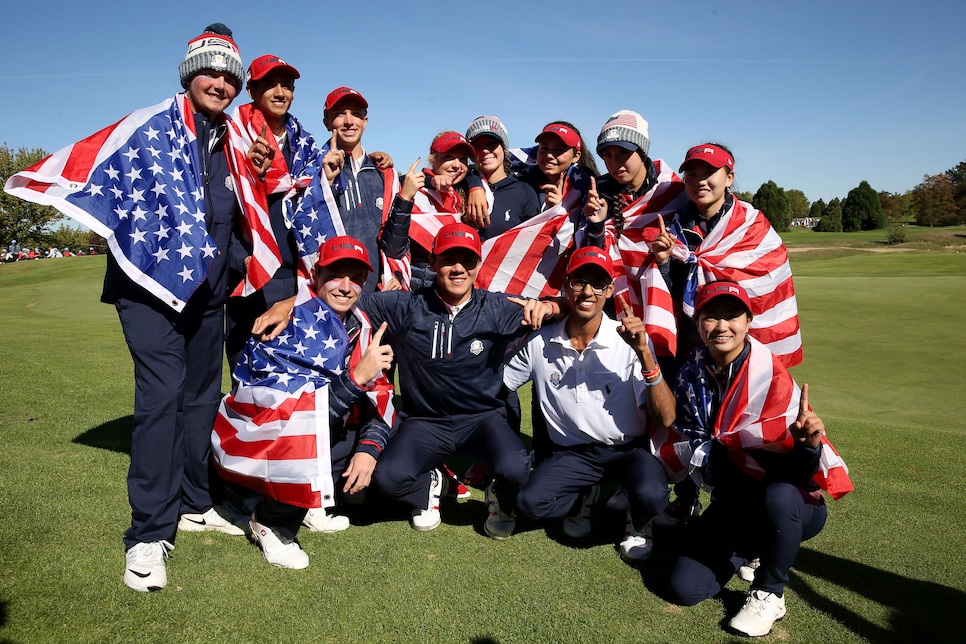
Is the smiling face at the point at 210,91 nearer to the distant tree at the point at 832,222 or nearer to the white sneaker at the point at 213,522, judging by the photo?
the white sneaker at the point at 213,522

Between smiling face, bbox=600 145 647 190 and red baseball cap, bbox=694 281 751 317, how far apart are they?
4.00ft

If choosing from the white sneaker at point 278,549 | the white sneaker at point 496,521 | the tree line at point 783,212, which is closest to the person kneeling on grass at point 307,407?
the white sneaker at point 278,549

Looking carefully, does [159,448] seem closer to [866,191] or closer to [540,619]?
[540,619]

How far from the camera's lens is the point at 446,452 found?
4.42 meters

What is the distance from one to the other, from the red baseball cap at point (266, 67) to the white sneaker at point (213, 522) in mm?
2572

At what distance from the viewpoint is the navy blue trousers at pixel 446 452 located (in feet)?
13.7

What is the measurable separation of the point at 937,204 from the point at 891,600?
63.9 meters

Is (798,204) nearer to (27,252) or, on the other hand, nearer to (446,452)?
(27,252)

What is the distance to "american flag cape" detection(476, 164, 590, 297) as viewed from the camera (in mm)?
5008

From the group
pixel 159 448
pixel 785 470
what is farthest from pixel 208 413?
pixel 785 470

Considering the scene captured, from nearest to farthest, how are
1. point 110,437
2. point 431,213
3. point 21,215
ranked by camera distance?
point 431,213
point 110,437
point 21,215

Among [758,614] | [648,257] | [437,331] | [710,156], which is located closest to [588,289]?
[648,257]

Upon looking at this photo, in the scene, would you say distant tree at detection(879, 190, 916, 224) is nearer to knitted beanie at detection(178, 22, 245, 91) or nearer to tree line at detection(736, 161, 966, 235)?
tree line at detection(736, 161, 966, 235)

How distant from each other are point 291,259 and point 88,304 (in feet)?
50.4
